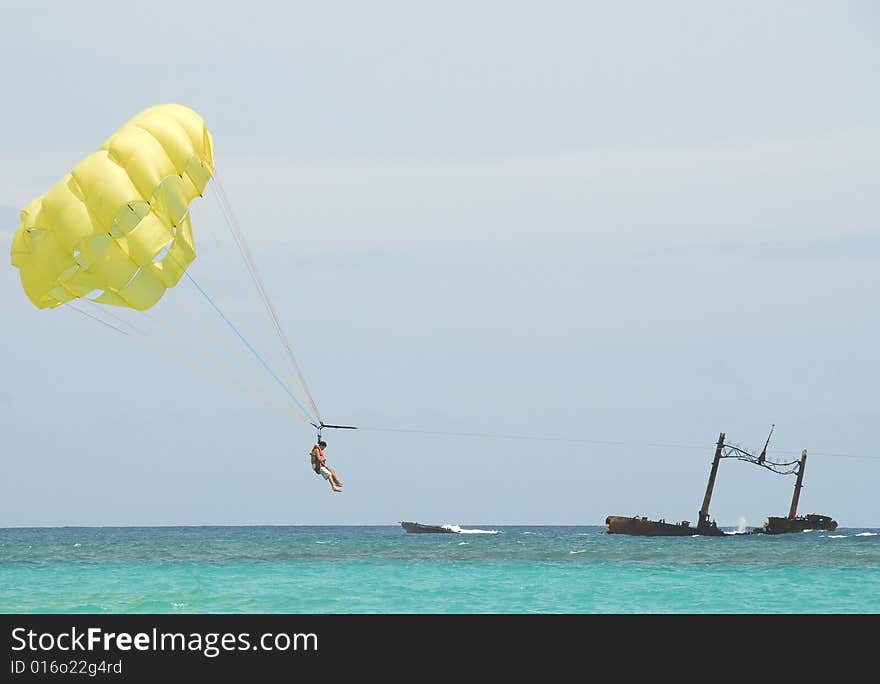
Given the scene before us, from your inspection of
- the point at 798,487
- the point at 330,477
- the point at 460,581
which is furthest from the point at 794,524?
the point at 330,477

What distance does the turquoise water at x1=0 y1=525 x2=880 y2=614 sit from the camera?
33.9 meters

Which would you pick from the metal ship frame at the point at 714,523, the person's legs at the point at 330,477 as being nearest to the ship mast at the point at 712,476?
the metal ship frame at the point at 714,523

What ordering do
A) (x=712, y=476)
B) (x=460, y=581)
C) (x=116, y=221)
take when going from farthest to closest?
(x=712, y=476) → (x=460, y=581) → (x=116, y=221)

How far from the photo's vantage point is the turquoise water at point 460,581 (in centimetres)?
3394

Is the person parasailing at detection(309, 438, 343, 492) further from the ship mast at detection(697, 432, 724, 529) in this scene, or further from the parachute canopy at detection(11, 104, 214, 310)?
the ship mast at detection(697, 432, 724, 529)

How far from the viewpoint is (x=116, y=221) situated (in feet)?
66.5

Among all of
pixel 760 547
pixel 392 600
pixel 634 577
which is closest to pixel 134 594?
pixel 392 600

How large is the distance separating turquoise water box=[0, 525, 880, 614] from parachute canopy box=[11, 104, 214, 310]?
44.5 ft

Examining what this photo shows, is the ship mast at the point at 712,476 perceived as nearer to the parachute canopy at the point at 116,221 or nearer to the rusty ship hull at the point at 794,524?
the rusty ship hull at the point at 794,524

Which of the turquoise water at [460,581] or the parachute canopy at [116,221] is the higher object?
the parachute canopy at [116,221]

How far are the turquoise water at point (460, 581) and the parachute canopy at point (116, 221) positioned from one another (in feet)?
44.5

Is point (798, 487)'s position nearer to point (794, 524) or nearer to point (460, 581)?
point (794, 524)

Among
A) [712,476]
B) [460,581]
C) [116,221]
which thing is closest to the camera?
[116,221]

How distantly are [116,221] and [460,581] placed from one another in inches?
950
